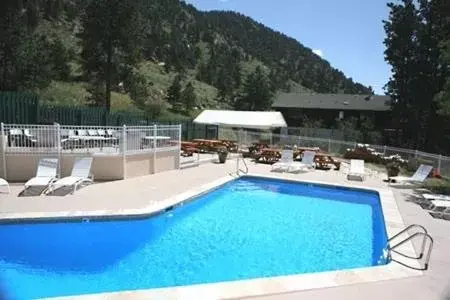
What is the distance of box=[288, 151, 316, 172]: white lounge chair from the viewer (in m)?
17.8

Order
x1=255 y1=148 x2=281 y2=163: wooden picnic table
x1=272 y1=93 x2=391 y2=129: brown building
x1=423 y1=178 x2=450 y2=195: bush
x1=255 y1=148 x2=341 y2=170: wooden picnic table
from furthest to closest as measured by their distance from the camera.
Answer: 1. x1=272 y1=93 x2=391 y2=129: brown building
2. x1=255 y1=148 x2=281 y2=163: wooden picnic table
3. x1=255 y1=148 x2=341 y2=170: wooden picnic table
4. x1=423 y1=178 x2=450 y2=195: bush

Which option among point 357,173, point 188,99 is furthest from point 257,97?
point 357,173

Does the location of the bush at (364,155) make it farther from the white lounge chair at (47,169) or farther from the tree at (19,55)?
the tree at (19,55)

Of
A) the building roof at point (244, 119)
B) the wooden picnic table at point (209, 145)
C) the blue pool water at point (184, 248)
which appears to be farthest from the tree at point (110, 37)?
the blue pool water at point (184, 248)

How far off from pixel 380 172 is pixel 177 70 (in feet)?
171

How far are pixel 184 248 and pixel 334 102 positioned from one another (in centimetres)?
3942

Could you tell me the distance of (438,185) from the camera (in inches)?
586

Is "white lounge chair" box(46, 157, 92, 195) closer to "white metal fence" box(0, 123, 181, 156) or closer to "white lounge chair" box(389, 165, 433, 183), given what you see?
"white metal fence" box(0, 123, 181, 156)

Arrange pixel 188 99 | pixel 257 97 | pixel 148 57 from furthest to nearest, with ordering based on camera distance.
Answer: pixel 148 57
pixel 257 97
pixel 188 99

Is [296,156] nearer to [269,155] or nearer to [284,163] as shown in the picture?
[269,155]

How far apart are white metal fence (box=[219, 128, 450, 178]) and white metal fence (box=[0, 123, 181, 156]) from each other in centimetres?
1061

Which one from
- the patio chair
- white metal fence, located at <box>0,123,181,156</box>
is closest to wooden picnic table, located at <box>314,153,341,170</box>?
white metal fence, located at <box>0,123,181,156</box>

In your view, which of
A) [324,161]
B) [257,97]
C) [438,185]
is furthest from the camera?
[257,97]

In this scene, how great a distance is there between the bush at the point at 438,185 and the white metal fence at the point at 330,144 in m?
1.06
